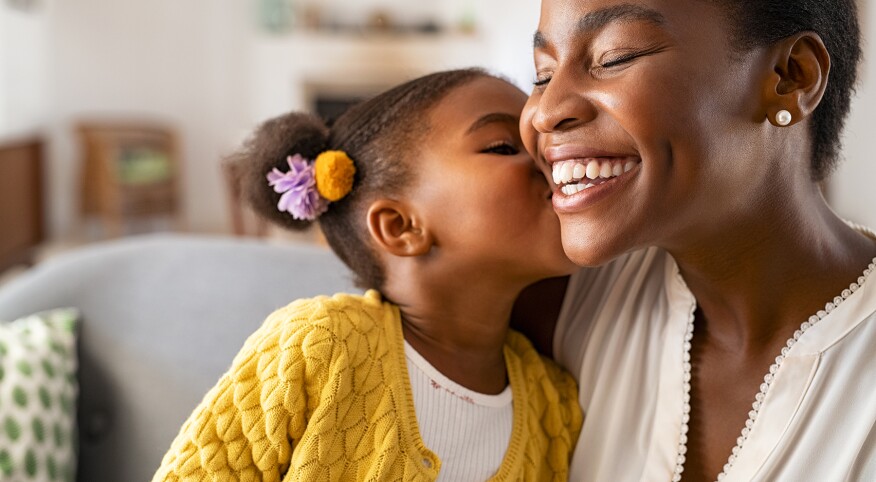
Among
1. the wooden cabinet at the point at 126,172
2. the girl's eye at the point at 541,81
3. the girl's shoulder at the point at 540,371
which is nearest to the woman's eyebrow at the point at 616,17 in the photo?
the girl's eye at the point at 541,81

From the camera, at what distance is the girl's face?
1.40 meters

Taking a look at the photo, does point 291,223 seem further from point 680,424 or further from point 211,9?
point 211,9

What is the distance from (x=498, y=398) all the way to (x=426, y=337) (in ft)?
0.52

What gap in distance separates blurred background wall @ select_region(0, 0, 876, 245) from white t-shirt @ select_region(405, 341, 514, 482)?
22.0 ft

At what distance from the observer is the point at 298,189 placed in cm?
151

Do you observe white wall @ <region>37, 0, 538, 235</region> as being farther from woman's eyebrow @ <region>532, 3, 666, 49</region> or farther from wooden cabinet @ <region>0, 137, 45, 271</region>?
woman's eyebrow @ <region>532, 3, 666, 49</region>

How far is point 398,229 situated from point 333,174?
14cm

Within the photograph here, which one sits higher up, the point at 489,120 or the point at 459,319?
the point at 489,120

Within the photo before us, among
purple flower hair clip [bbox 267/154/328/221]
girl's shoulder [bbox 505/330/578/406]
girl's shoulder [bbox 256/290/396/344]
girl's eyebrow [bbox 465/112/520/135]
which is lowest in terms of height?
girl's shoulder [bbox 505/330/578/406]

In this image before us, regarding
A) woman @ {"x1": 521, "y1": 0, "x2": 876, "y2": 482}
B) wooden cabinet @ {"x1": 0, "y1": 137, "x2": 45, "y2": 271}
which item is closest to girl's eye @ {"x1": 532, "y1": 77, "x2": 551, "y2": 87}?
woman @ {"x1": 521, "y1": 0, "x2": 876, "y2": 482}

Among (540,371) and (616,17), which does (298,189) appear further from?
(616,17)

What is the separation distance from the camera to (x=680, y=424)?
1352 millimetres

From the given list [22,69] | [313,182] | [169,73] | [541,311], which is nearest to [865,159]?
[541,311]

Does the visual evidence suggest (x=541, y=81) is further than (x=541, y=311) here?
No
